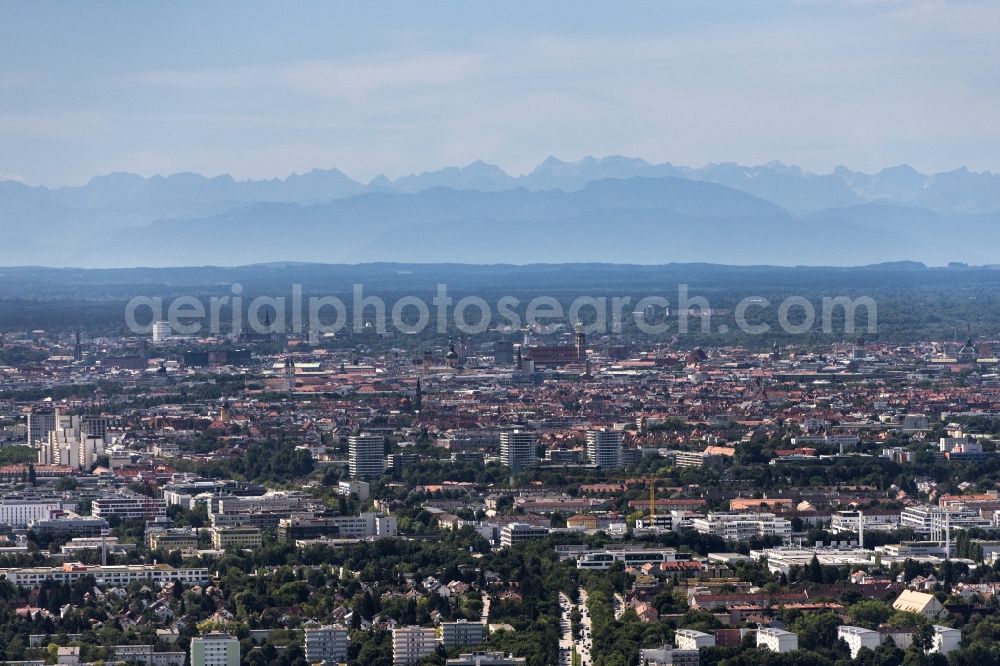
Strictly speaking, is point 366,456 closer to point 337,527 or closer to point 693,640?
point 337,527

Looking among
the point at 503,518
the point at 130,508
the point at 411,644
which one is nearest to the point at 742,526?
the point at 503,518

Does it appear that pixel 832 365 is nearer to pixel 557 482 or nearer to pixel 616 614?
pixel 557 482

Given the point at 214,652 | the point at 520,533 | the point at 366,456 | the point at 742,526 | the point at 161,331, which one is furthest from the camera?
the point at 161,331

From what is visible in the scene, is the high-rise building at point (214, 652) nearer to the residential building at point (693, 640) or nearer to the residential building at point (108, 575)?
the residential building at point (693, 640)

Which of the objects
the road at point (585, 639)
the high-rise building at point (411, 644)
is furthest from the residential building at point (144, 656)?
the road at point (585, 639)

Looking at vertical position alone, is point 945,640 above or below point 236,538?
above

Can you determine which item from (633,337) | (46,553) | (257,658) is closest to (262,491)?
(46,553)
